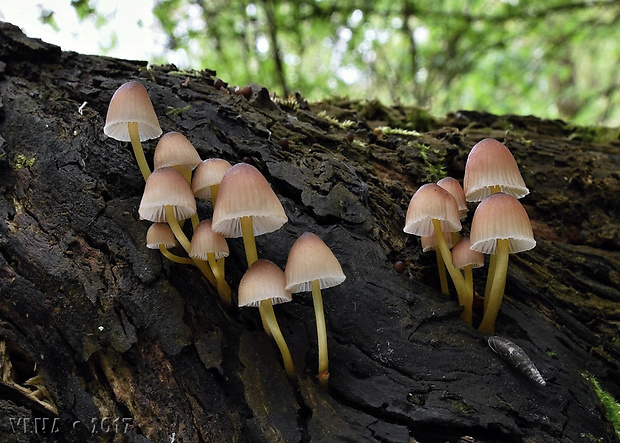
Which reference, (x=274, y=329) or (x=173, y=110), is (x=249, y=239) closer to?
(x=274, y=329)

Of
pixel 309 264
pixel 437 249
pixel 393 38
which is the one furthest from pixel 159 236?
pixel 393 38

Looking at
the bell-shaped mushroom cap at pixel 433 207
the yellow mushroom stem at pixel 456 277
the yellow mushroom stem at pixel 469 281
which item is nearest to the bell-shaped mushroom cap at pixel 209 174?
the bell-shaped mushroom cap at pixel 433 207

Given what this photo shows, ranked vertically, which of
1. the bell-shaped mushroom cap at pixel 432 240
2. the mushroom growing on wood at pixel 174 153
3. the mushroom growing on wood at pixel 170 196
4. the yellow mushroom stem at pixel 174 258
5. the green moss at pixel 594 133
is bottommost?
the yellow mushroom stem at pixel 174 258

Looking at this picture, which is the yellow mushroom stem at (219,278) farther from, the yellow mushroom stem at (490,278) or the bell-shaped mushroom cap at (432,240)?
the yellow mushroom stem at (490,278)

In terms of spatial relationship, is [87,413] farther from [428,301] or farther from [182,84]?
[182,84]

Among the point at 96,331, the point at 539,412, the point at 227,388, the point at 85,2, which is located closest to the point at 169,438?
the point at 227,388
